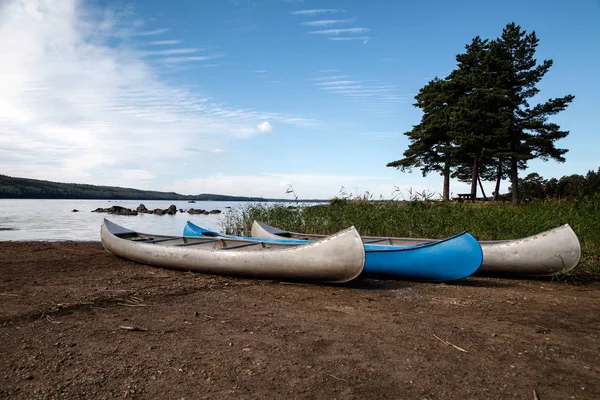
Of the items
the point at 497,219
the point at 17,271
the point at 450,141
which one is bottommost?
the point at 17,271

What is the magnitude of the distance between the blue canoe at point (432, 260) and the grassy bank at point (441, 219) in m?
2.42

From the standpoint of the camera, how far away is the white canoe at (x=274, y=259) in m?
5.44

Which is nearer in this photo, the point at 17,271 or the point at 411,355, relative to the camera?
the point at 411,355

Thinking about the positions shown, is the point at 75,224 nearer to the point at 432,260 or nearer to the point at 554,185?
the point at 432,260

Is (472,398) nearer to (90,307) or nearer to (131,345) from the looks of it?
(131,345)

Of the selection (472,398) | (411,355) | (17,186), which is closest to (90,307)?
(411,355)

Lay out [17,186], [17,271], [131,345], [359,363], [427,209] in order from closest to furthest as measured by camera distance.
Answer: [359,363] < [131,345] < [17,271] < [427,209] < [17,186]

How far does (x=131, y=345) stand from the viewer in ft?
11.0

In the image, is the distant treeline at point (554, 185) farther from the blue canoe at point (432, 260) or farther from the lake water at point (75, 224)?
the blue canoe at point (432, 260)

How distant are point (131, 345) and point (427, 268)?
4.40 metres

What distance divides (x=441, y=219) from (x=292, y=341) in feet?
24.1

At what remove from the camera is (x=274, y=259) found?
19.2ft

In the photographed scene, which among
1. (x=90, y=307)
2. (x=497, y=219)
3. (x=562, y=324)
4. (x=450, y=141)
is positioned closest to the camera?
(x=562, y=324)

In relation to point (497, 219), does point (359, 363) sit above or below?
below
